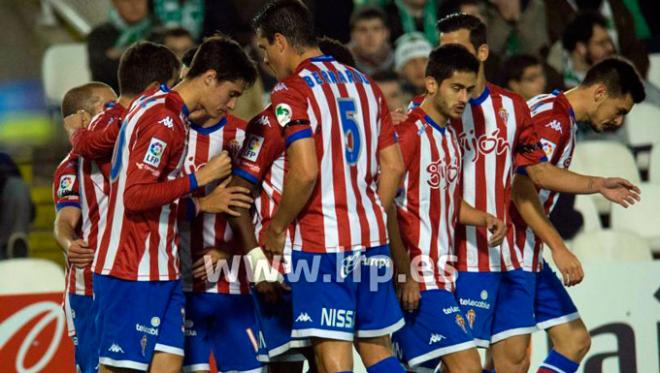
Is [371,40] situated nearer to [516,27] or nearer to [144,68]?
[516,27]

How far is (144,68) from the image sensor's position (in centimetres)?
559

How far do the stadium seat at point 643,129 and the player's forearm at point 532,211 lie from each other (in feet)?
11.2

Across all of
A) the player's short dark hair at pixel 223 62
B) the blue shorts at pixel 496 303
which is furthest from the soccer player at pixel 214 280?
the blue shorts at pixel 496 303

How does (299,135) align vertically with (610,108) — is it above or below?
below

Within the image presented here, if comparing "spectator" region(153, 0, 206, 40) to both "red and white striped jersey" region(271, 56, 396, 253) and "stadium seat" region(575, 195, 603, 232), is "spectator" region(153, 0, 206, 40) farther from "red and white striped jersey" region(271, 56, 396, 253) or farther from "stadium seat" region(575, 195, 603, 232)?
"red and white striped jersey" region(271, 56, 396, 253)

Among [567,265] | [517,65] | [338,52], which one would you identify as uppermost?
[517,65]

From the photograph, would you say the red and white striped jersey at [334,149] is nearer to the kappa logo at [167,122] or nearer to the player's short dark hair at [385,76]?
the kappa logo at [167,122]

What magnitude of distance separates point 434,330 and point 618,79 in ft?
5.57

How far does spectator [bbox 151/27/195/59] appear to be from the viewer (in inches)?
345

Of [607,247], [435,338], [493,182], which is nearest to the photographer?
[435,338]

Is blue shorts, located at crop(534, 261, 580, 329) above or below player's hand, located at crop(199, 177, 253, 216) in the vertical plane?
below

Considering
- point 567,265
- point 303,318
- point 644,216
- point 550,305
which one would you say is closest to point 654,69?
point 644,216

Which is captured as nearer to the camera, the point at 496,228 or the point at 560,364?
the point at 496,228

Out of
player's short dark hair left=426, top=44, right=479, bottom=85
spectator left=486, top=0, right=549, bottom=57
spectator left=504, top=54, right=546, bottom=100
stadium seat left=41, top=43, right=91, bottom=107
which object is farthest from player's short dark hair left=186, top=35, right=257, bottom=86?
spectator left=486, top=0, right=549, bottom=57
